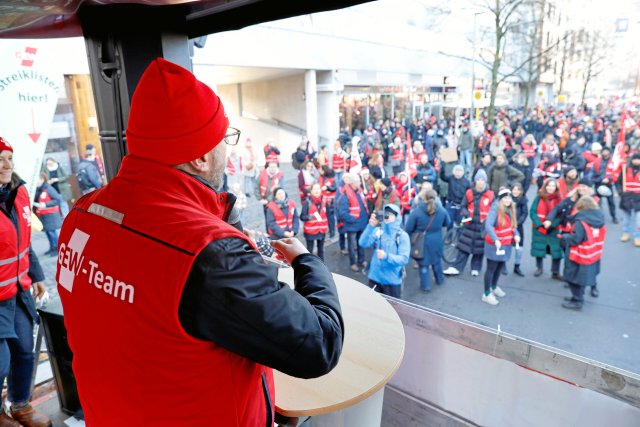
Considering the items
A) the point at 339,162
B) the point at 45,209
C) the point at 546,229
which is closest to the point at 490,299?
the point at 546,229

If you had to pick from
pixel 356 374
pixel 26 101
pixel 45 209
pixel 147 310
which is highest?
pixel 26 101

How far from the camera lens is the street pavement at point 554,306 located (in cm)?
496

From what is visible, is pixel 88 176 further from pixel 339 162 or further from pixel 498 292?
pixel 498 292

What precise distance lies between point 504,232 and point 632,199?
3.72 meters

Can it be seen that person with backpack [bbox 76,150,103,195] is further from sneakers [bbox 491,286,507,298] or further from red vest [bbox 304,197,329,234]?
sneakers [bbox 491,286,507,298]

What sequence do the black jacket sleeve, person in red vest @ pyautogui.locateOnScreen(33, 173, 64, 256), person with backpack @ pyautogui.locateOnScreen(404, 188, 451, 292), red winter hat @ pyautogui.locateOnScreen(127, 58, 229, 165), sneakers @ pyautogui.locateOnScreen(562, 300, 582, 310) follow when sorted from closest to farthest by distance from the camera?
1. the black jacket sleeve
2. red winter hat @ pyautogui.locateOnScreen(127, 58, 229, 165)
3. sneakers @ pyautogui.locateOnScreen(562, 300, 582, 310)
4. person with backpack @ pyautogui.locateOnScreen(404, 188, 451, 292)
5. person in red vest @ pyautogui.locateOnScreen(33, 173, 64, 256)

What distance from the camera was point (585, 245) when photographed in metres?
5.43

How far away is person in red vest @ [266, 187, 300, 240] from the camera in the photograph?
710 centimetres

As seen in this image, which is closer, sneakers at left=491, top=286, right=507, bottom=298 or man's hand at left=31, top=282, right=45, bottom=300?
man's hand at left=31, top=282, right=45, bottom=300

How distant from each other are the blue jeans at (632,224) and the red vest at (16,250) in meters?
9.44

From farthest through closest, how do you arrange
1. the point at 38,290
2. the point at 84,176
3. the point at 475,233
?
the point at 84,176 < the point at 475,233 < the point at 38,290

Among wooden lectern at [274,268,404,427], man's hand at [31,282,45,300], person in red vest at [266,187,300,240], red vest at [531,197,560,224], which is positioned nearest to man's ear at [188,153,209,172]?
wooden lectern at [274,268,404,427]

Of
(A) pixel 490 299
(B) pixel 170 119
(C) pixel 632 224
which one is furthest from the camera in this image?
(C) pixel 632 224

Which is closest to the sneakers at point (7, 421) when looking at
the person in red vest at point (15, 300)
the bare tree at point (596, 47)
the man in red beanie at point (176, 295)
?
the person in red vest at point (15, 300)
